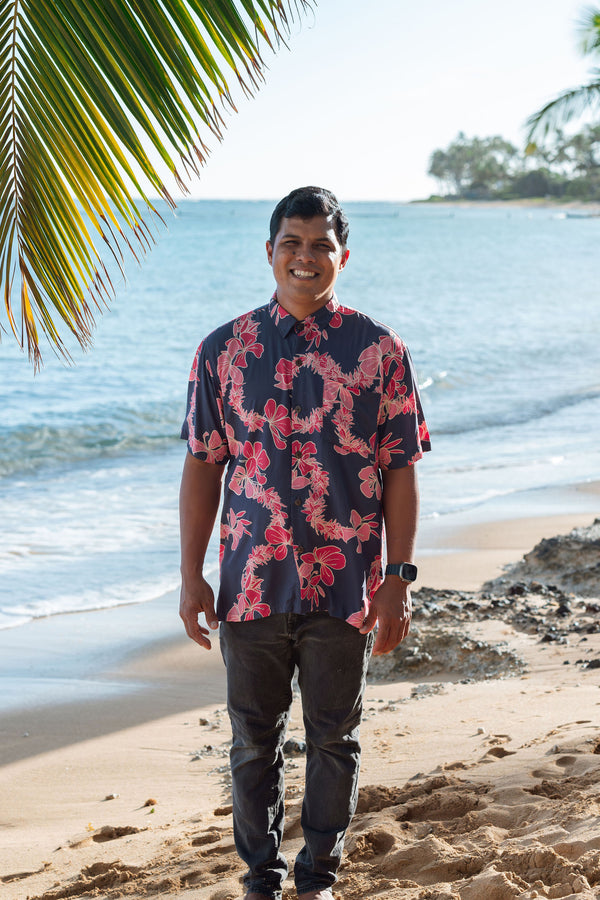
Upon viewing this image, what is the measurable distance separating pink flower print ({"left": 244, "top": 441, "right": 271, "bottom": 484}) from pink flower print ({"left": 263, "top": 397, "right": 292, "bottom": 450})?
0.18 feet

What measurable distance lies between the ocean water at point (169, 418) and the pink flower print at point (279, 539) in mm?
948

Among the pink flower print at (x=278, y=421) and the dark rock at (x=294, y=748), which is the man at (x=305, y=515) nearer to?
the pink flower print at (x=278, y=421)

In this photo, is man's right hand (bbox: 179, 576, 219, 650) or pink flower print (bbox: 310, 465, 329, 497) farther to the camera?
man's right hand (bbox: 179, 576, 219, 650)

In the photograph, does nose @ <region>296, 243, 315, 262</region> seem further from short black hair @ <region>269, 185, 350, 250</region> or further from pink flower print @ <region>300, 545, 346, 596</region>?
pink flower print @ <region>300, 545, 346, 596</region>

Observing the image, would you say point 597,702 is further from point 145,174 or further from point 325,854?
point 145,174

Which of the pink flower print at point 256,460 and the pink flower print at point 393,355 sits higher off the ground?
the pink flower print at point 393,355

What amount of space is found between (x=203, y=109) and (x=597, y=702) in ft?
10.6

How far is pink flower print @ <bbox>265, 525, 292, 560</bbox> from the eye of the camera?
246 centimetres

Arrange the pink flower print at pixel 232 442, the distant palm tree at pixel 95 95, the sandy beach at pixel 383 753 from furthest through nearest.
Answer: the sandy beach at pixel 383 753, the pink flower print at pixel 232 442, the distant palm tree at pixel 95 95

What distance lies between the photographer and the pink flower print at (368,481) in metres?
2.51

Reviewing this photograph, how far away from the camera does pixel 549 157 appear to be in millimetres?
110125

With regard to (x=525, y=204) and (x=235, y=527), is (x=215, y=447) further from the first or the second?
(x=525, y=204)

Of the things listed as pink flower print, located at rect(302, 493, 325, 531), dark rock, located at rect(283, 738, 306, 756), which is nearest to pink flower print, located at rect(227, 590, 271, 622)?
pink flower print, located at rect(302, 493, 325, 531)

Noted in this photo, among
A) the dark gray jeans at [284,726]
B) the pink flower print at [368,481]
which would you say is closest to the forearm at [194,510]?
the dark gray jeans at [284,726]
